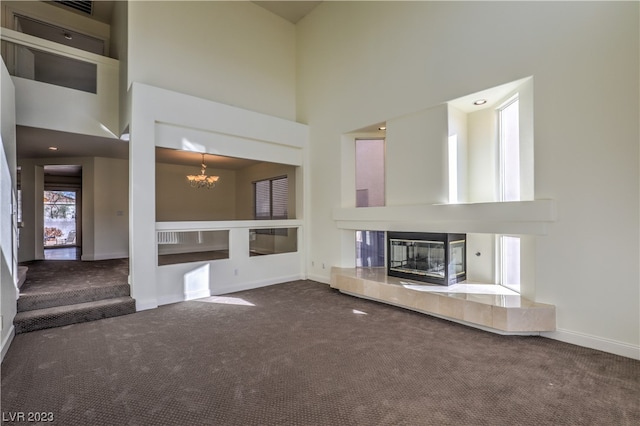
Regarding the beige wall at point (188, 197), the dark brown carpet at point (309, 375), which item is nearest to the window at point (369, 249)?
the dark brown carpet at point (309, 375)

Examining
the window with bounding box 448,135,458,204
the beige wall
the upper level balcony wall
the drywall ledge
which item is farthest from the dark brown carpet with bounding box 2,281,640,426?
the beige wall

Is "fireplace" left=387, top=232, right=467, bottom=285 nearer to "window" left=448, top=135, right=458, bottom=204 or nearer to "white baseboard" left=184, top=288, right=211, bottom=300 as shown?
"window" left=448, top=135, right=458, bottom=204

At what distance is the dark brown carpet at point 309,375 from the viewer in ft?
7.00

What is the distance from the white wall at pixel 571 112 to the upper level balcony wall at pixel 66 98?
545 cm

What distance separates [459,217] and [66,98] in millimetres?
6754

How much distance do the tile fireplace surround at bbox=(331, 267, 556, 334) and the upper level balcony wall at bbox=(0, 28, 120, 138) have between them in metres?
5.25

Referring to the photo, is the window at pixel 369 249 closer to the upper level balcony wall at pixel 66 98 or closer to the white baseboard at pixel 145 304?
the white baseboard at pixel 145 304

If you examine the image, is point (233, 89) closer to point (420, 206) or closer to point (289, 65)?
point (289, 65)

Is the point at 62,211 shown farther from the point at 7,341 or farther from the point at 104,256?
the point at 7,341

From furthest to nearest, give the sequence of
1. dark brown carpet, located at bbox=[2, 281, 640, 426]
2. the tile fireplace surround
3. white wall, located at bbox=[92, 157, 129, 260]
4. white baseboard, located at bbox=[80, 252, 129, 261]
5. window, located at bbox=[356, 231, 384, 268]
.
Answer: white wall, located at bbox=[92, 157, 129, 260], white baseboard, located at bbox=[80, 252, 129, 261], window, located at bbox=[356, 231, 384, 268], the tile fireplace surround, dark brown carpet, located at bbox=[2, 281, 640, 426]

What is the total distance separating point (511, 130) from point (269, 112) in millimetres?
4662

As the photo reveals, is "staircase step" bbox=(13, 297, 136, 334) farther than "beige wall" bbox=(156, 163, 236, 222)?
No

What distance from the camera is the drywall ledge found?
352 cm

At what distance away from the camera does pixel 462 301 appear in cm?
379
